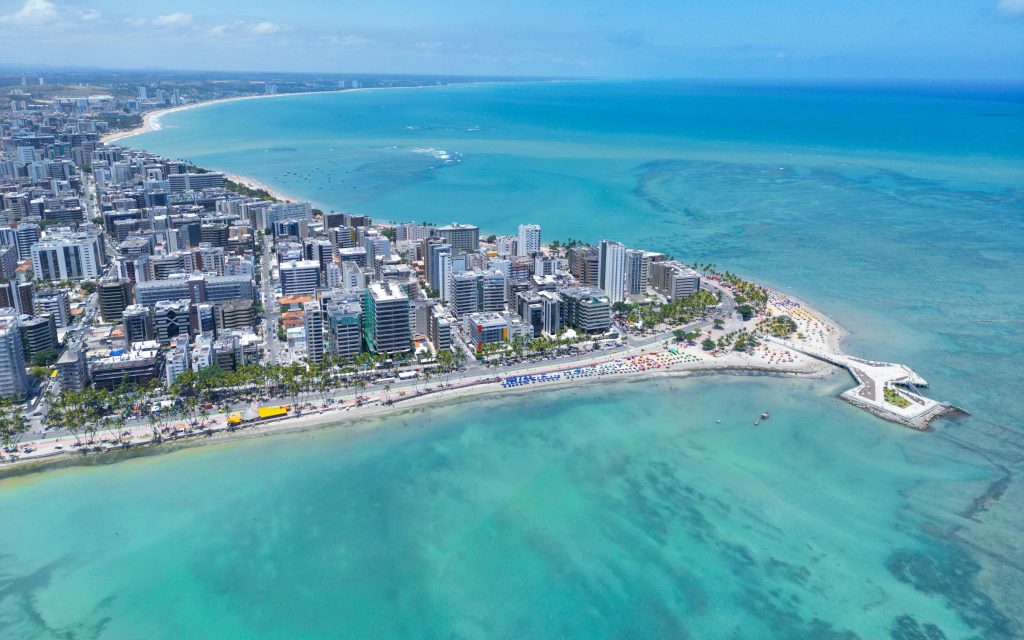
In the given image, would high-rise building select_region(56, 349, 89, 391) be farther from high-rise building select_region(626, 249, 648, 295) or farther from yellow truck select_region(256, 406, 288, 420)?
high-rise building select_region(626, 249, 648, 295)

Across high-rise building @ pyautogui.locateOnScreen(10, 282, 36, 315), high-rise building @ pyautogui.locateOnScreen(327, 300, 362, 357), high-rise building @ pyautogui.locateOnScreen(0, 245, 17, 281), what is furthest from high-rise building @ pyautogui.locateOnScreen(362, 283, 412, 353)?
high-rise building @ pyautogui.locateOnScreen(0, 245, 17, 281)

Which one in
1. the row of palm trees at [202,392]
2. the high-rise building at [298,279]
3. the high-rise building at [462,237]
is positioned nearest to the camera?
the row of palm trees at [202,392]

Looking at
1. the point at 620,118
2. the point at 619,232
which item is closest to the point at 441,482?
the point at 619,232

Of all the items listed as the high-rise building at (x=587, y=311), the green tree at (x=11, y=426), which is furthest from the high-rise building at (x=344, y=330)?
the green tree at (x=11, y=426)

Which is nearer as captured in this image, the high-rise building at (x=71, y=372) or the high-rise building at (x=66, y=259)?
the high-rise building at (x=71, y=372)

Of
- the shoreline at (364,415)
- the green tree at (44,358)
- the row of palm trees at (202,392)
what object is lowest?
the shoreline at (364,415)

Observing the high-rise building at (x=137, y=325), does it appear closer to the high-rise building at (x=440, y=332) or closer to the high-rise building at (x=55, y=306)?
the high-rise building at (x=55, y=306)

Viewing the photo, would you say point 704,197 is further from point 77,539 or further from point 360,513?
point 77,539
